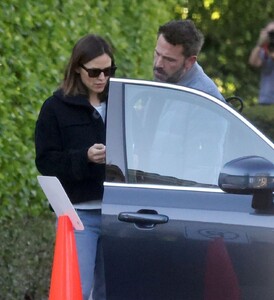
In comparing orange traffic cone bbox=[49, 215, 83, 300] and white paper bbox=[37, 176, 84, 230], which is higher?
white paper bbox=[37, 176, 84, 230]

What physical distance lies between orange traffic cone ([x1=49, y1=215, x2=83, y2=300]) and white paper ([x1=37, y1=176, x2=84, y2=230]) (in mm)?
42

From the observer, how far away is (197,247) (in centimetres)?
552

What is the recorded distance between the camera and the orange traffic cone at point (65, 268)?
18.9ft

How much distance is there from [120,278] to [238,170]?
76 cm

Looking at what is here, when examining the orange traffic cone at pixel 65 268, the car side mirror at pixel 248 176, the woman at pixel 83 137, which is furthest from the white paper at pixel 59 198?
the car side mirror at pixel 248 176

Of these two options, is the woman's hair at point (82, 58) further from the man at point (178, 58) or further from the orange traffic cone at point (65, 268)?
the orange traffic cone at point (65, 268)

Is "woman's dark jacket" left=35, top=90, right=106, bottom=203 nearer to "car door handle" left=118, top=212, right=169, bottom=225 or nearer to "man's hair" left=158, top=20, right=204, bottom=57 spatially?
"car door handle" left=118, top=212, right=169, bottom=225

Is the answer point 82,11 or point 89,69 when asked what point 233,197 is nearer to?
point 89,69

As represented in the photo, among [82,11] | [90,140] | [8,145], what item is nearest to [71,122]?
[90,140]

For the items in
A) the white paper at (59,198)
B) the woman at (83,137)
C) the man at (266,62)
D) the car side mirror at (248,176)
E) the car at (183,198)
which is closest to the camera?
the car side mirror at (248,176)

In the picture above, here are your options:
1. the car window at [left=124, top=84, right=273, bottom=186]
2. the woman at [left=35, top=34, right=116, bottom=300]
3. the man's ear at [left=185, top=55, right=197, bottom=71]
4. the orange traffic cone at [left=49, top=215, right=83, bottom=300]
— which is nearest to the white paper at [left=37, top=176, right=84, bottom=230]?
the orange traffic cone at [left=49, top=215, right=83, bottom=300]

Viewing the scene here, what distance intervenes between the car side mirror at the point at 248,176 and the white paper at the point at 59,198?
74cm

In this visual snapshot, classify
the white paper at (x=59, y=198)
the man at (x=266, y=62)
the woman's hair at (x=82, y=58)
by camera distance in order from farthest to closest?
the man at (x=266, y=62)
the woman's hair at (x=82, y=58)
the white paper at (x=59, y=198)

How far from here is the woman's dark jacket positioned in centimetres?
604
